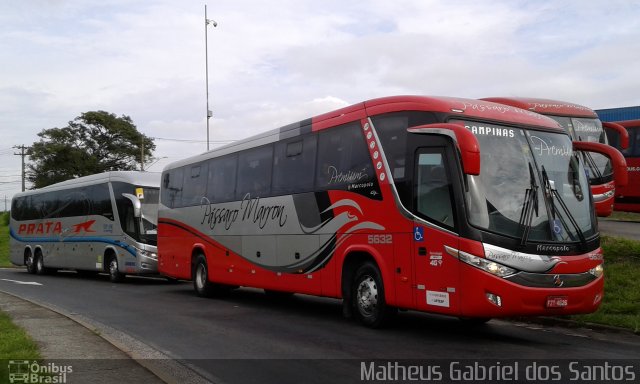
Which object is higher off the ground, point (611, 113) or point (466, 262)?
point (611, 113)

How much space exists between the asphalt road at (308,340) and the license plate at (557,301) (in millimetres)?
585

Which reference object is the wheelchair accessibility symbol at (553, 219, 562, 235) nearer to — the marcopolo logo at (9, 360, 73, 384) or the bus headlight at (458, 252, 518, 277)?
the bus headlight at (458, 252, 518, 277)

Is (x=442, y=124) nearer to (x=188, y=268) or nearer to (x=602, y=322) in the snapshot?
(x=602, y=322)

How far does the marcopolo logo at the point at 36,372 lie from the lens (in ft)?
20.6

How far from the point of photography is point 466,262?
8.51m

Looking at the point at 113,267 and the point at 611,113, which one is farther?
the point at 611,113

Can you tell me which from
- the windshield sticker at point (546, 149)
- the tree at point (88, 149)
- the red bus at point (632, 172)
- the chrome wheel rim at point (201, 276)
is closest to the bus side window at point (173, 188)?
the chrome wheel rim at point (201, 276)

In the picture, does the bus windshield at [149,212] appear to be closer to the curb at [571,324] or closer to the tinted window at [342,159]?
the tinted window at [342,159]

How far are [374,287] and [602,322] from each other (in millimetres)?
3656

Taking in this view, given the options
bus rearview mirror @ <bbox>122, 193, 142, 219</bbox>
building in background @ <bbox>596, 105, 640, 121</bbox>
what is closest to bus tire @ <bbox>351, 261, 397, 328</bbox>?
bus rearview mirror @ <bbox>122, 193, 142, 219</bbox>

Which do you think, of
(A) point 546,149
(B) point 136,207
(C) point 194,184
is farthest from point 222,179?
(A) point 546,149

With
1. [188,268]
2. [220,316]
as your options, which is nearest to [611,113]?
[188,268]

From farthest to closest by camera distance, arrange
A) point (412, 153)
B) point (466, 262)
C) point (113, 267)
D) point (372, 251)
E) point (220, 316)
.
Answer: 1. point (113, 267)
2. point (220, 316)
3. point (372, 251)
4. point (412, 153)
5. point (466, 262)

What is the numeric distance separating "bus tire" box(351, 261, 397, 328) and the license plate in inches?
96.2
